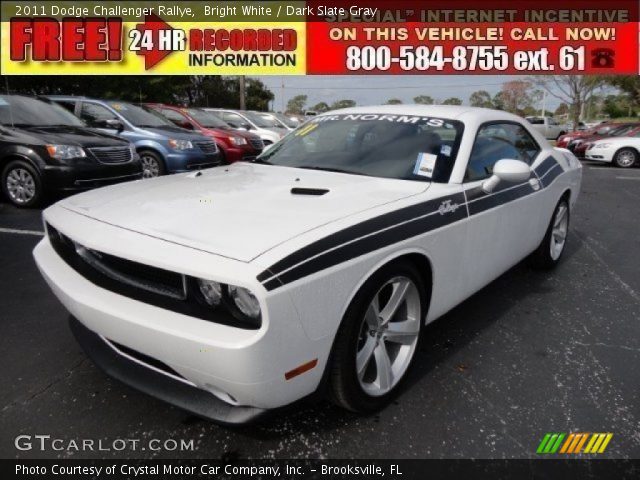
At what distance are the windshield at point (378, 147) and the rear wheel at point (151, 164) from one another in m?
5.51

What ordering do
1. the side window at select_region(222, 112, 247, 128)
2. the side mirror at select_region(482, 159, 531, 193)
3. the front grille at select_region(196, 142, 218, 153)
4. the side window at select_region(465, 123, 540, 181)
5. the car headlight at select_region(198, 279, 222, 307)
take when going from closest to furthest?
1. the car headlight at select_region(198, 279, 222, 307)
2. the side mirror at select_region(482, 159, 531, 193)
3. the side window at select_region(465, 123, 540, 181)
4. the front grille at select_region(196, 142, 218, 153)
5. the side window at select_region(222, 112, 247, 128)

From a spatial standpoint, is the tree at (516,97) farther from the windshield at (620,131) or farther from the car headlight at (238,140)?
the car headlight at (238,140)

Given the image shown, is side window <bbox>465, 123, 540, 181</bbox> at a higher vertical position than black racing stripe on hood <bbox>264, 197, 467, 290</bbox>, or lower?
higher

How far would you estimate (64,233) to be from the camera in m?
2.30

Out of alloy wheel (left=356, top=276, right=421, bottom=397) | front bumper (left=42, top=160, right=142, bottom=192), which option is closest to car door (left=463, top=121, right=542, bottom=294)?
alloy wheel (left=356, top=276, right=421, bottom=397)

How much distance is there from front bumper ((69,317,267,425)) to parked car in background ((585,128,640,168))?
15264 mm

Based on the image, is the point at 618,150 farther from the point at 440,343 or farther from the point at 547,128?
the point at 547,128

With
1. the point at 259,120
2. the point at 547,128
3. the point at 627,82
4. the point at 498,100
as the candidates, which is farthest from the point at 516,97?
the point at 259,120

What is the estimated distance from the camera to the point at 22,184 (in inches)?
255

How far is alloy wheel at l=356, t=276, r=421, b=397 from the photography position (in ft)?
7.66

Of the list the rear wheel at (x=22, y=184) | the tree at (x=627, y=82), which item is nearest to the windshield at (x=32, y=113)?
the rear wheel at (x=22, y=184)

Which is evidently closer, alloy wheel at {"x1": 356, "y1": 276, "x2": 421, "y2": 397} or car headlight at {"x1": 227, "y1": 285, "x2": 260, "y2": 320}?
car headlight at {"x1": 227, "y1": 285, "x2": 260, "y2": 320}

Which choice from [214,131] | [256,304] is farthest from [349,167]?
[214,131]

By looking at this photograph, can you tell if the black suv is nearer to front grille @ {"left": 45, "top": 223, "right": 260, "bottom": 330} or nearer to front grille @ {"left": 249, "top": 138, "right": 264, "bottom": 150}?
front grille @ {"left": 249, "top": 138, "right": 264, "bottom": 150}
